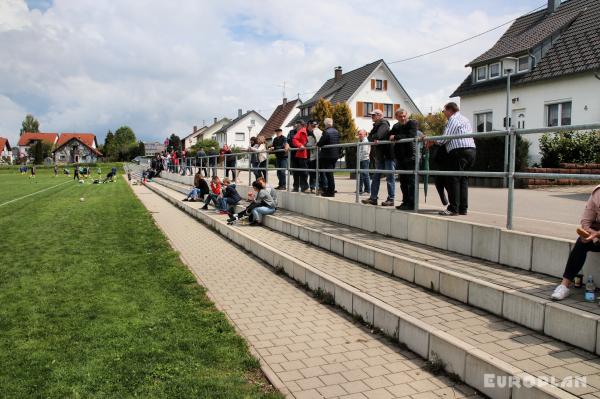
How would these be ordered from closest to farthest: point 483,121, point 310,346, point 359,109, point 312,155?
point 310,346, point 312,155, point 483,121, point 359,109

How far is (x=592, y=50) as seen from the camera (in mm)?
22875

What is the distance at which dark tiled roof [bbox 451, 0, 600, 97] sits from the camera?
2339 centimetres

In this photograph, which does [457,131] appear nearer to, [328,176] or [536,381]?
[328,176]

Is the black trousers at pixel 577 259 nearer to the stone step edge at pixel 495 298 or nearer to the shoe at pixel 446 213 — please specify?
the stone step edge at pixel 495 298

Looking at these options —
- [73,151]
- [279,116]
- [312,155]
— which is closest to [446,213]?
[312,155]

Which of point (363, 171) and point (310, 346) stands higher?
point (363, 171)

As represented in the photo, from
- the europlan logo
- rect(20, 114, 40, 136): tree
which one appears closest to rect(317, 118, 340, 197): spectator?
the europlan logo

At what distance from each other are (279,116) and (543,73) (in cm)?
5096

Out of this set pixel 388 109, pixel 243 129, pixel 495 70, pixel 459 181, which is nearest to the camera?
pixel 459 181

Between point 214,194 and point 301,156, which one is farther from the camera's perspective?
point 214,194

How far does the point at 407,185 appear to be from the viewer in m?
7.75

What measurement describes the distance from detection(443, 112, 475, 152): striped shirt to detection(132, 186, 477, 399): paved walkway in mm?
2955

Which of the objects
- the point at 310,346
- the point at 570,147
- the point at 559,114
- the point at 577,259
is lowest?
the point at 310,346

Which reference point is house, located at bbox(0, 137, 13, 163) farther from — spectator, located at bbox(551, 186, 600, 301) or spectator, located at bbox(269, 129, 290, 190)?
spectator, located at bbox(551, 186, 600, 301)
